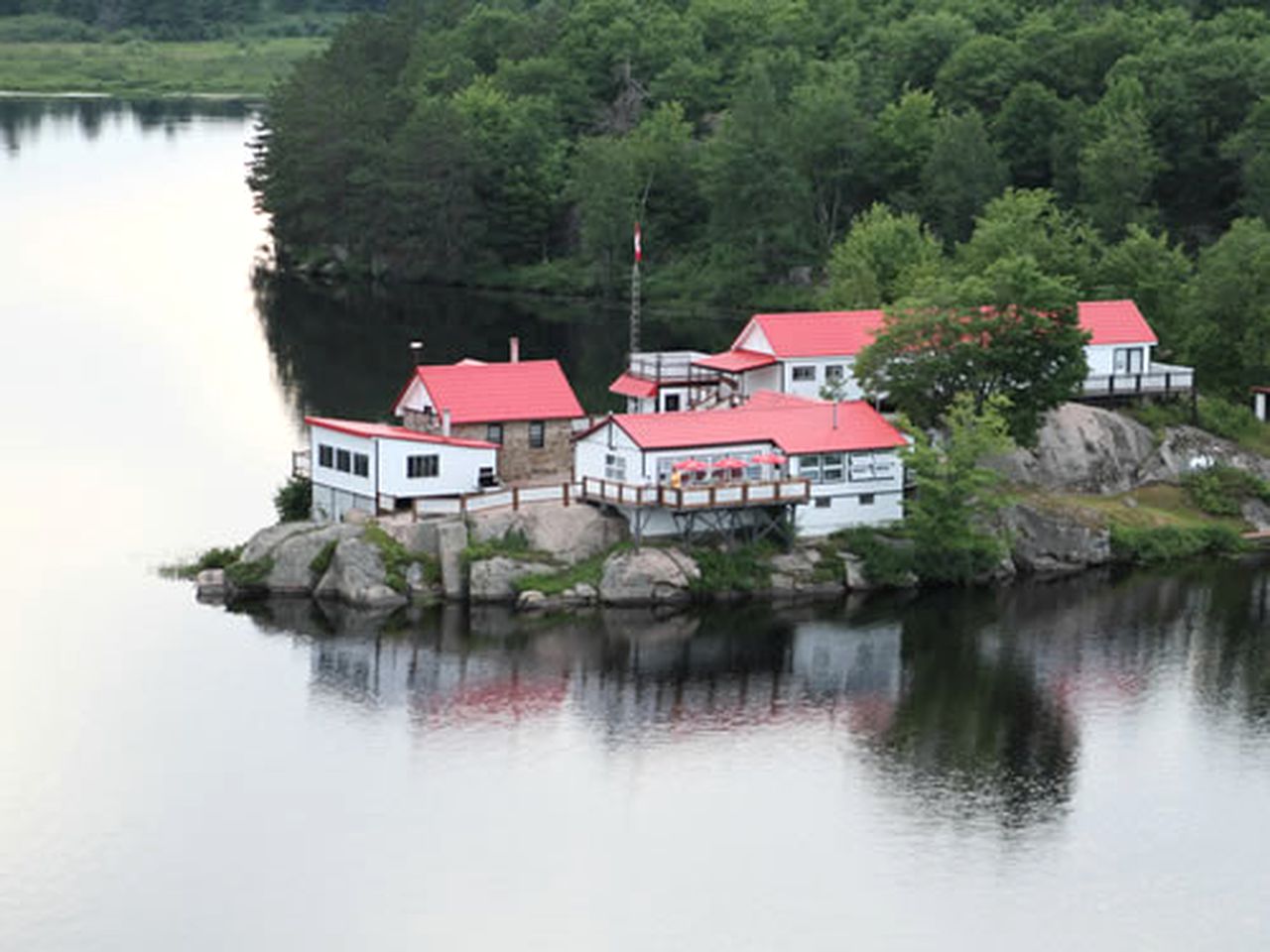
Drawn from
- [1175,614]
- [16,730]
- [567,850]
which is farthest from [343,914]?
[1175,614]

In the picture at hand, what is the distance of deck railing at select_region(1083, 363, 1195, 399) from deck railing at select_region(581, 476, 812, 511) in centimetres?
1744

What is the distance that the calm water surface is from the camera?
194 feet

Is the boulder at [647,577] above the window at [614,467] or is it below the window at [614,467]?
below

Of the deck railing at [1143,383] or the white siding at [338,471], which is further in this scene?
the deck railing at [1143,383]

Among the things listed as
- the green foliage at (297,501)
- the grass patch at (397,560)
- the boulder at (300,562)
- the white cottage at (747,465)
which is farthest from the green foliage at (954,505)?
the green foliage at (297,501)

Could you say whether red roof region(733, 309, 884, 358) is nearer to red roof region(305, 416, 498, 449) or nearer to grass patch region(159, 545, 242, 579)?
red roof region(305, 416, 498, 449)

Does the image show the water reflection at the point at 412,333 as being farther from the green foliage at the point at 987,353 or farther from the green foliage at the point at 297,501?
the green foliage at the point at 987,353

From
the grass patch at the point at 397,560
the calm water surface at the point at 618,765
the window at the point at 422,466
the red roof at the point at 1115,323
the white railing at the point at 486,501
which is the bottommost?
the calm water surface at the point at 618,765

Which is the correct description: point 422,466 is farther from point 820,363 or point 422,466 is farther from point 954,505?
point 820,363

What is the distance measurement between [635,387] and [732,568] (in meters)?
13.6

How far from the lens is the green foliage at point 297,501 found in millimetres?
88188

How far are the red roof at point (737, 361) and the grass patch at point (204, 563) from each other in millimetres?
19189

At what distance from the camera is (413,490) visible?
275 ft

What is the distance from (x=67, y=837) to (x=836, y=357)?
40.9 m
